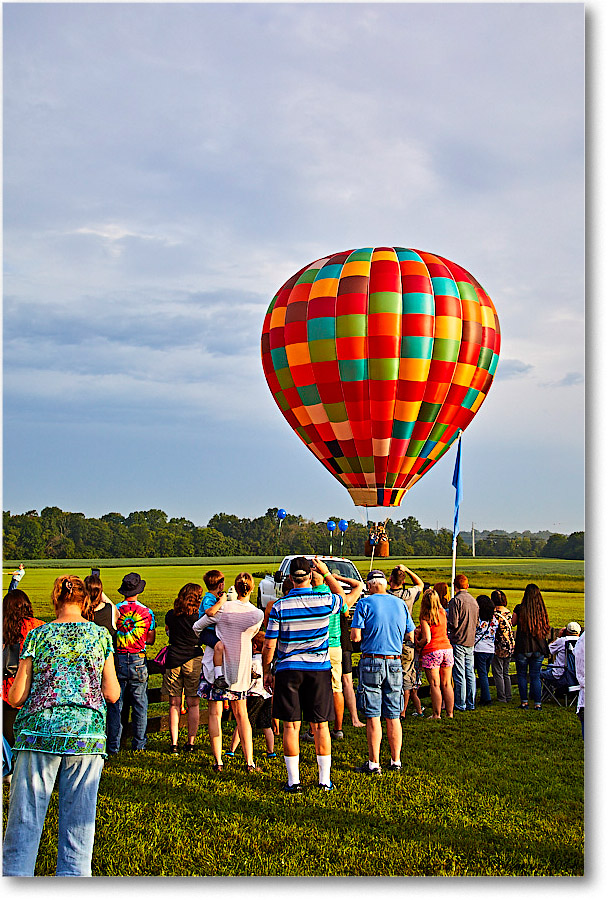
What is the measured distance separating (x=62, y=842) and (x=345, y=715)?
17.9ft

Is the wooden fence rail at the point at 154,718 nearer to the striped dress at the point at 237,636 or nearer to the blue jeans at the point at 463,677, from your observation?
the striped dress at the point at 237,636

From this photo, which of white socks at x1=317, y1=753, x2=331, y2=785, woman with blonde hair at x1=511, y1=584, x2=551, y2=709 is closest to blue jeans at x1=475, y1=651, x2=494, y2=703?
woman with blonde hair at x1=511, y1=584, x2=551, y2=709

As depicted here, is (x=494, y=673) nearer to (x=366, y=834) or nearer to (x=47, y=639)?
(x=366, y=834)

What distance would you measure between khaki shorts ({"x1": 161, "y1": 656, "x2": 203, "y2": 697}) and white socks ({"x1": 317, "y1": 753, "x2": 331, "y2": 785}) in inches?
63.8

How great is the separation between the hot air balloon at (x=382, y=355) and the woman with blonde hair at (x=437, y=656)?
23.4ft

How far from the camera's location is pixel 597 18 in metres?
5.07

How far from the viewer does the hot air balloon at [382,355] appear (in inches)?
602

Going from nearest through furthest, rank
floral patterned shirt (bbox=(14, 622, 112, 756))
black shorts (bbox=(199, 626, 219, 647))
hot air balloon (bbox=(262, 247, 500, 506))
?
floral patterned shirt (bbox=(14, 622, 112, 756))
black shorts (bbox=(199, 626, 219, 647))
hot air balloon (bbox=(262, 247, 500, 506))

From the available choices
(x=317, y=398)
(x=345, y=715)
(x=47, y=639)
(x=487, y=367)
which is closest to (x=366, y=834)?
(x=47, y=639)

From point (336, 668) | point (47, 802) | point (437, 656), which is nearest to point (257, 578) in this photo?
point (437, 656)

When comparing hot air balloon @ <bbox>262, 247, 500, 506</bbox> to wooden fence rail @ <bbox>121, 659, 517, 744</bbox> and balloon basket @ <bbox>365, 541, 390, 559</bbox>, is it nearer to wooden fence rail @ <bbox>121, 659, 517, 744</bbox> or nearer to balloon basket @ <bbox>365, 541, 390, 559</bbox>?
balloon basket @ <bbox>365, 541, 390, 559</bbox>

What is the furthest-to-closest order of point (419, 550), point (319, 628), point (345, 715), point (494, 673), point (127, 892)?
point (419, 550)
point (494, 673)
point (345, 715)
point (319, 628)
point (127, 892)

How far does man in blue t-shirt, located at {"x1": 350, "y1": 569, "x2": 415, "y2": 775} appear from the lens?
22.9 feet

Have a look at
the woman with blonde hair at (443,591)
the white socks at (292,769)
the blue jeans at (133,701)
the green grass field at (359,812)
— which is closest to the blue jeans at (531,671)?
the green grass field at (359,812)
